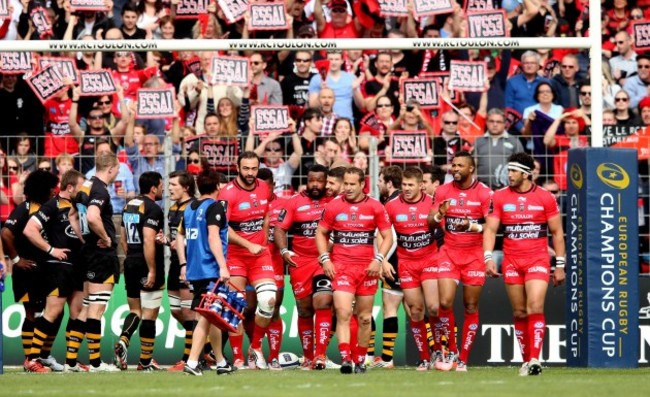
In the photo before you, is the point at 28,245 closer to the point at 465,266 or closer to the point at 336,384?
the point at 336,384

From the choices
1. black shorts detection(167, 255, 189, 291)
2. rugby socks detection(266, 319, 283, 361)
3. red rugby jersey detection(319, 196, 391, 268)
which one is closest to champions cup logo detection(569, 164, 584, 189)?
red rugby jersey detection(319, 196, 391, 268)

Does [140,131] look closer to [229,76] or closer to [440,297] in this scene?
[229,76]

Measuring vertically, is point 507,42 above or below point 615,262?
above

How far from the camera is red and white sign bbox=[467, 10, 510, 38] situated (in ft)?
68.5

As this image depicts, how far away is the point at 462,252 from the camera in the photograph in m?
18.6

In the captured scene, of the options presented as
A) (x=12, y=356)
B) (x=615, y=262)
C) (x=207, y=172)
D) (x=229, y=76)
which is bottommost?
(x=12, y=356)

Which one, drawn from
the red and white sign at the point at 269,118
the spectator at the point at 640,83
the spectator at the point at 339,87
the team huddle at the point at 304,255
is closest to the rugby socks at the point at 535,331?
the team huddle at the point at 304,255

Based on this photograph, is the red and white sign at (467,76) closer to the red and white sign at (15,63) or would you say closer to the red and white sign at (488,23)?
the red and white sign at (488,23)

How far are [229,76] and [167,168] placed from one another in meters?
1.89

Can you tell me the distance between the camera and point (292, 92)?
965 inches

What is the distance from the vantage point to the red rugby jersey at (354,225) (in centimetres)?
1784

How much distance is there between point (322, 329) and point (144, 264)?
2.50 meters

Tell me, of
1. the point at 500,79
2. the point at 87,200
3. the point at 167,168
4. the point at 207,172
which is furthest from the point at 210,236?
the point at 500,79

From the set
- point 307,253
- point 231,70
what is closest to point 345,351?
point 307,253
